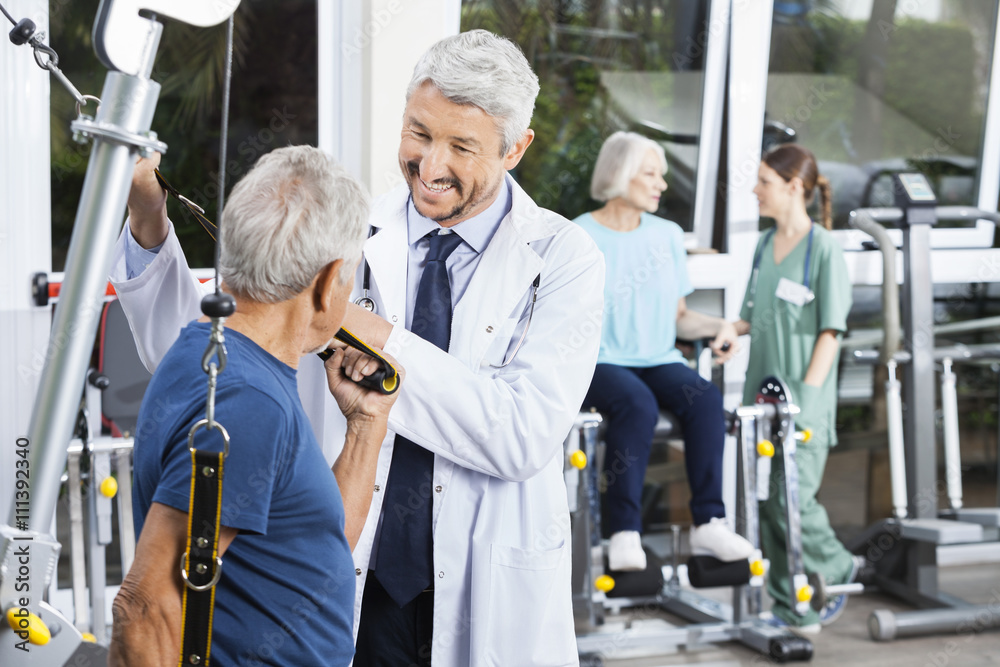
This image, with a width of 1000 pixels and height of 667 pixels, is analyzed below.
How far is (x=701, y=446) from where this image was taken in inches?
118

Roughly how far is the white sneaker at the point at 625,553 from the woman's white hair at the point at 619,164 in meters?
1.22

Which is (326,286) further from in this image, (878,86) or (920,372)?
(878,86)

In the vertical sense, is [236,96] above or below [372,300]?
above

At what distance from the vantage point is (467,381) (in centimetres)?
131

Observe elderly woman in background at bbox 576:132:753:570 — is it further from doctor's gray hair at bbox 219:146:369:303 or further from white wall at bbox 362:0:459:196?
doctor's gray hair at bbox 219:146:369:303

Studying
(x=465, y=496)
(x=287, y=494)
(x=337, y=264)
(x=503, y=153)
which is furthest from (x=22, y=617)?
(x=503, y=153)

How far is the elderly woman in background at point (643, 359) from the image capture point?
2.89 meters

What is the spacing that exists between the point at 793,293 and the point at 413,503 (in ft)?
7.75

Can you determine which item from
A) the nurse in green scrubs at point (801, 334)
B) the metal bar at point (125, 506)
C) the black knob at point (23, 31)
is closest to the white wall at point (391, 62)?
the metal bar at point (125, 506)

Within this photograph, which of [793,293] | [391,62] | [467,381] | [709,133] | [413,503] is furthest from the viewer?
[709,133]

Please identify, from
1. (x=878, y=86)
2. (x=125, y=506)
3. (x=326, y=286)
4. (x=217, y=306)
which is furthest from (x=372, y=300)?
(x=878, y=86)

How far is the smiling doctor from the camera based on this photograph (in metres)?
1.32

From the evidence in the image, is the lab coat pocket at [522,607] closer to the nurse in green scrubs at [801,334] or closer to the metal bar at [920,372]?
the nurse in green scrubs at [801,334]

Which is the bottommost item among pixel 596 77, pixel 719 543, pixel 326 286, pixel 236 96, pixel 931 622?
pixel 931 622
